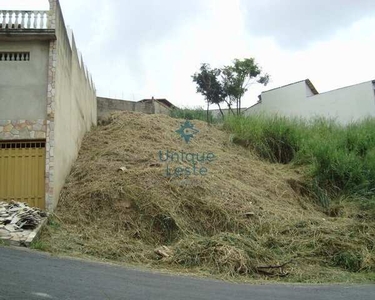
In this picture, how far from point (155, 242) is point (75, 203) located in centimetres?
211

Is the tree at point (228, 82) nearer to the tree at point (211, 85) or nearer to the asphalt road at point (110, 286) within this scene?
the tree at point (211, 85)

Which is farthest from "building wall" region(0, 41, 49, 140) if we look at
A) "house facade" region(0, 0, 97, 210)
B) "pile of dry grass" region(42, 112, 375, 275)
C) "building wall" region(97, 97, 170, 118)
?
"building wall" region(97, 97, 170, 118)

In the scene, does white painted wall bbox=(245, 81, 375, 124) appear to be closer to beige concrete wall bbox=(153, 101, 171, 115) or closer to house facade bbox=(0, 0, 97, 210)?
beige concrete wall bbox=(153, 101, 171, 115)

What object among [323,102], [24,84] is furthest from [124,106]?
[323,102]

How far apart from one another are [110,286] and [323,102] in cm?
1924

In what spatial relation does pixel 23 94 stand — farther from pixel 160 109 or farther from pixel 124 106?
pixel 160 109

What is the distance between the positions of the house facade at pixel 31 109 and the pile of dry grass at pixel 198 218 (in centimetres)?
81

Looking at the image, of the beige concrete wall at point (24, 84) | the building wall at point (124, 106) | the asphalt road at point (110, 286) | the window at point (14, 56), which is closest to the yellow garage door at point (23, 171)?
the beige concrete wall at point (24, 84)

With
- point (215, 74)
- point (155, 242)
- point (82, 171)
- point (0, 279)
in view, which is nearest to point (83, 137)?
point (82, 171)

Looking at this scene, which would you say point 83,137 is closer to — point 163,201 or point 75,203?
point 75,203

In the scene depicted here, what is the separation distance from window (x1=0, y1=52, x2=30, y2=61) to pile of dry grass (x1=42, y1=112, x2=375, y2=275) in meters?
2.97

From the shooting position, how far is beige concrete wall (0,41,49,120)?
8.75 m

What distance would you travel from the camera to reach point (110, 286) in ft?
16.4

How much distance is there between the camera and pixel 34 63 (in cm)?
893
